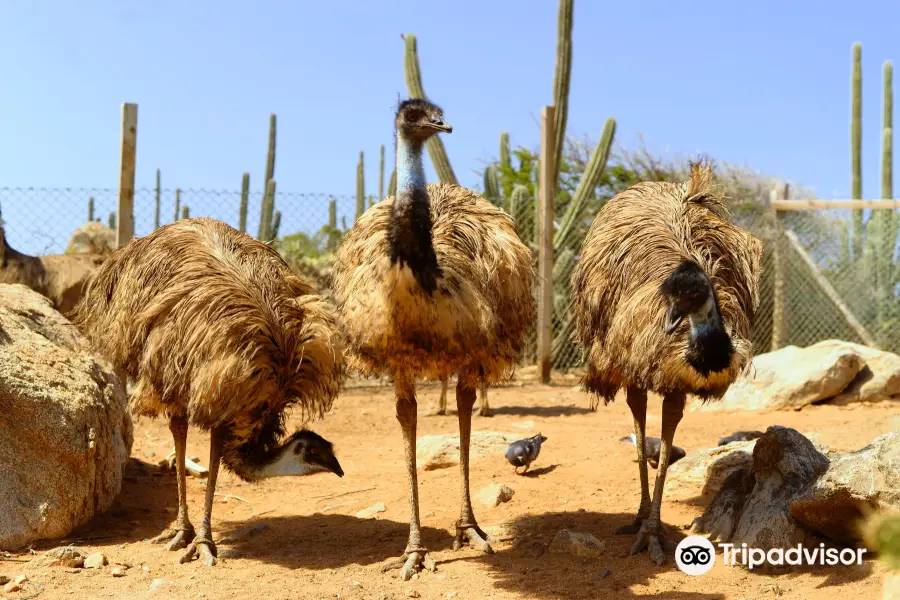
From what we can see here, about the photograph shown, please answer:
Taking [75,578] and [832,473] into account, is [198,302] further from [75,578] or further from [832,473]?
[832,473]

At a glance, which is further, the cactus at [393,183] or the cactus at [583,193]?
the cactus at [583,193]

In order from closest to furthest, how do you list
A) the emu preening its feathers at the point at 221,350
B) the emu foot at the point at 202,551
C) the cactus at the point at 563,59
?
the emu preening its feathers at the point at 221,350 → the emu foot at the point at 202,551 → the cactus at the point at 563,59

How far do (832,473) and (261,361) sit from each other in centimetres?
267

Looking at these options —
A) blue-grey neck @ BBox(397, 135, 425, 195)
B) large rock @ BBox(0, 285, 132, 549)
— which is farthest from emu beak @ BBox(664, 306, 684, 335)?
large rock @ BBox(0, 285, 132, 549)

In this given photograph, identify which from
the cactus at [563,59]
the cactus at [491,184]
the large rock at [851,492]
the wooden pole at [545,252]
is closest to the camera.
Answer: the large rock at [851,492]

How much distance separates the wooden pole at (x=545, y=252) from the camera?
10.5m

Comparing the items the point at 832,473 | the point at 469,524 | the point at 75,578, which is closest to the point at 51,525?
the point at 75,578

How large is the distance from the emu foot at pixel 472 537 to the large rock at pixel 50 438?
6.86 feet

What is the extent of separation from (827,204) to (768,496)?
25.1 feet

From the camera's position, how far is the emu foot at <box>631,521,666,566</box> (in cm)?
435

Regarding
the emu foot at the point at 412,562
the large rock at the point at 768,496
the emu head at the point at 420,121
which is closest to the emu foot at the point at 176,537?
the emu foot at the point at 412,562

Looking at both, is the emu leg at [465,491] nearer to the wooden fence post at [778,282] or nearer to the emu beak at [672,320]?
the emu beak at [672,320]

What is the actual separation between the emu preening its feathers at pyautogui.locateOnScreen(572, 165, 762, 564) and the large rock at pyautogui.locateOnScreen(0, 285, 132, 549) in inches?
110

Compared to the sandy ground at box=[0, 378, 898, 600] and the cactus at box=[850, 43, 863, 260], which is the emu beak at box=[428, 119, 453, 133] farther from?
the cactus at box=[850, 43, 863, 260]
